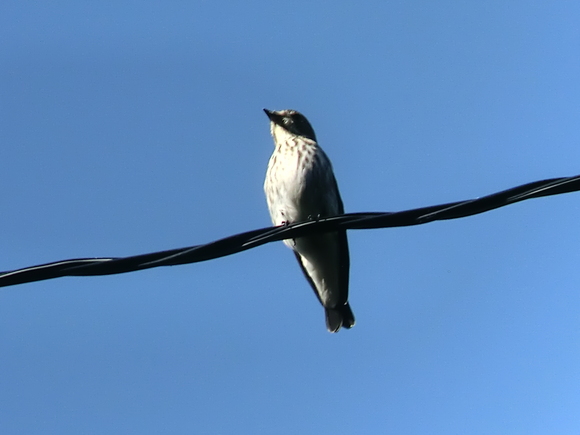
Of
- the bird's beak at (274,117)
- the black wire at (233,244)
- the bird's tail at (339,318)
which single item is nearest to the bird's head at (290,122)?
the bird's beak at (274,117)

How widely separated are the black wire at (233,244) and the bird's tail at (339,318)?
3816mm

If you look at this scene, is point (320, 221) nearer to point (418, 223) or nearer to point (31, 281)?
point (418, 223)

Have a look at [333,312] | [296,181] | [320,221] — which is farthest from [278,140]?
[320,221]

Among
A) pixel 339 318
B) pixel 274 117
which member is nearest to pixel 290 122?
pixel 274 117

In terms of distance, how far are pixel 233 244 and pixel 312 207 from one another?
3.05 metres

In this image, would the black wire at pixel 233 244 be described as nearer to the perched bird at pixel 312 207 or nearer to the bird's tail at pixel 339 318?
the perched bird at pixel 312 207

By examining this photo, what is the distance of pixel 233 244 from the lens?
14.4 ft

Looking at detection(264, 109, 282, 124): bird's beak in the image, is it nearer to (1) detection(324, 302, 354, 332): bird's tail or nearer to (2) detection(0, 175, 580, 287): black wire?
(1) detection(324, 302, 354, 332): bird's tail

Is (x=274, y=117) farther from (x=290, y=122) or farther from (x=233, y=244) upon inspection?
(x=233, y=244)

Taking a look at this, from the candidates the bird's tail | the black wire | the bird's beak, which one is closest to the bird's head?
the bird's beak

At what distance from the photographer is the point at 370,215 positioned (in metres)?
4.38

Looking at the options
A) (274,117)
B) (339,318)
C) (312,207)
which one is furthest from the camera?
(274,117)

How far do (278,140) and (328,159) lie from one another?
28.8 inches

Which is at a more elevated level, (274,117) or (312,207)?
(274,117)
